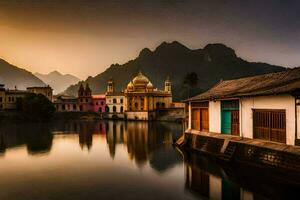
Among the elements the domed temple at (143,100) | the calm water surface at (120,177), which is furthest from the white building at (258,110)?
the domed temple at (143,100)

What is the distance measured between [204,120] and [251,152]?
861cm

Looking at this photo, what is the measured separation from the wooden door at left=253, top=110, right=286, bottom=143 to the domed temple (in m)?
66.3

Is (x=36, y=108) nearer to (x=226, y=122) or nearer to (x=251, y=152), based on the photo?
(x=226, y=122)

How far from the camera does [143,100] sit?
9256cm

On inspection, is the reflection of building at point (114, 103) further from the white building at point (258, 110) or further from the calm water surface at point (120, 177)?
the white building at point (258, 110)

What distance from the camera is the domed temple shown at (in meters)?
89.9

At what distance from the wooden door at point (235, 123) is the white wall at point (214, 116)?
62.7 inches

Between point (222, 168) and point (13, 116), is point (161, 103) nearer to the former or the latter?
point (13, 116)

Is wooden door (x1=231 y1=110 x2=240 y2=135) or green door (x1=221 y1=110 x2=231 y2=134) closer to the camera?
wooden door (x1=231 y1=110 x2=240 y2=135)

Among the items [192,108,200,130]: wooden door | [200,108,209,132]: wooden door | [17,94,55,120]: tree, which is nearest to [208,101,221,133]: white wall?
[200,108,209,132]: wooden door

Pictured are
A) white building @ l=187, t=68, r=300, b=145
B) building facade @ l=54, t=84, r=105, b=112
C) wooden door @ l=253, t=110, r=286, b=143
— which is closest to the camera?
white building @ l=187, t=68, r=300, b=145

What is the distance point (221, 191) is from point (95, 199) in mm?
6698

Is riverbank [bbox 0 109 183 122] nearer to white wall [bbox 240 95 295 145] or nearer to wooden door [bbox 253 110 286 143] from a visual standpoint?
white wall [bbox 240 95 295 145]

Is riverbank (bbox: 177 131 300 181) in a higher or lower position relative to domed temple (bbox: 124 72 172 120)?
lower
